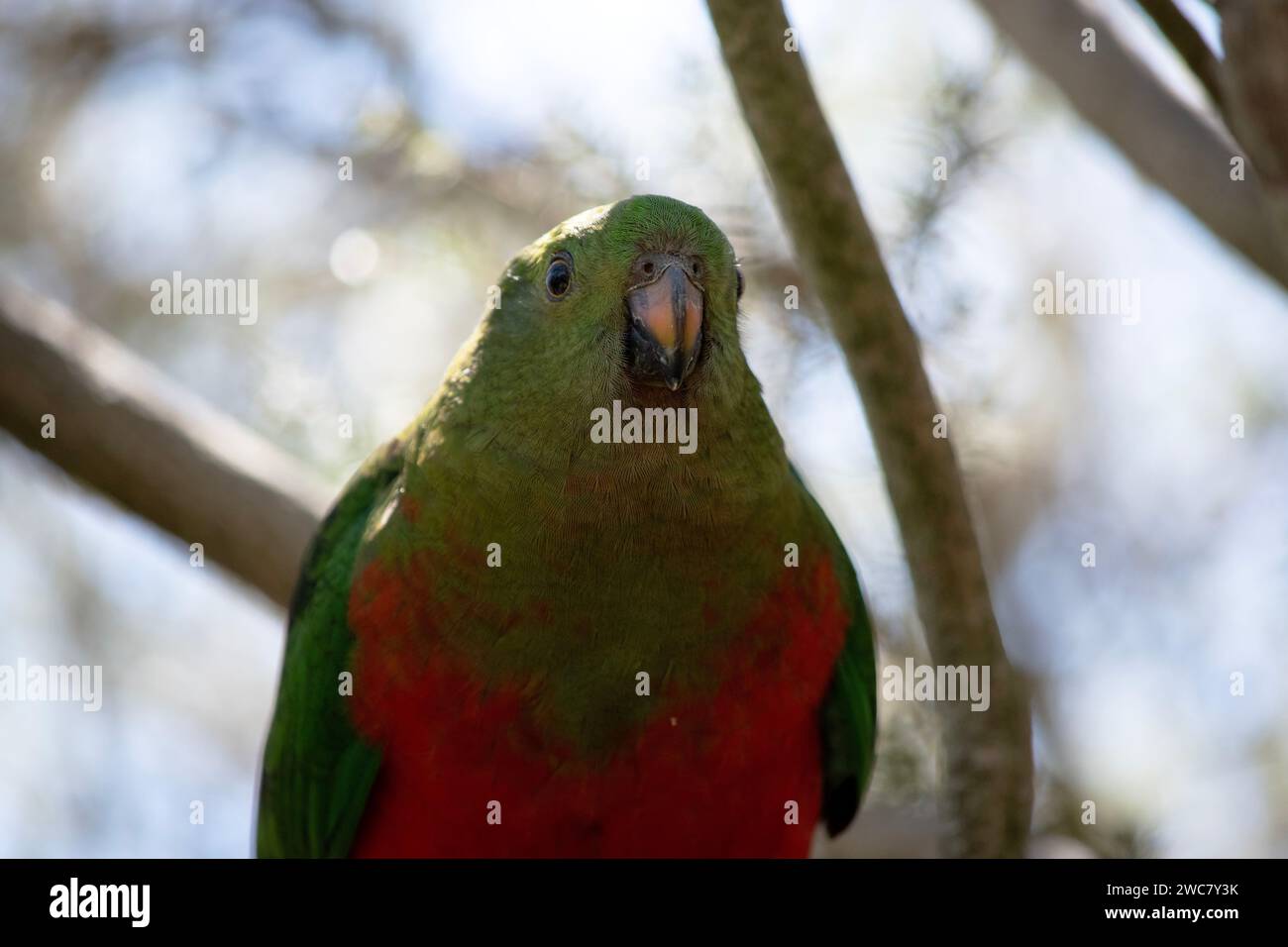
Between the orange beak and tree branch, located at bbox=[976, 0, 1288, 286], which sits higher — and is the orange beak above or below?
below

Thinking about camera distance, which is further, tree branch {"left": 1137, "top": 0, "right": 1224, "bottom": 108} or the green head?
the green head

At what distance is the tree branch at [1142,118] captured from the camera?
4219 millimetres

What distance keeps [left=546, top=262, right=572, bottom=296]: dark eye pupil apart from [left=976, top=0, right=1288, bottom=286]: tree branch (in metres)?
1.88

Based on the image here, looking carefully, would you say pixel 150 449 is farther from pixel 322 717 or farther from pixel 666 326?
pixel 666 326

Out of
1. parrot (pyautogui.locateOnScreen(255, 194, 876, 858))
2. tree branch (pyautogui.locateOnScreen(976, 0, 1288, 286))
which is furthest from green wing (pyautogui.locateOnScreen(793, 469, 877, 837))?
tree branch (pyautogui.locateOnScreen(976, 0, 1288, 286))

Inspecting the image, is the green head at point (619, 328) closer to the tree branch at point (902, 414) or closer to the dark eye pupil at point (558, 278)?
the dark eye pupil at point (558, 278)

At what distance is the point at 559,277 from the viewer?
3781mm

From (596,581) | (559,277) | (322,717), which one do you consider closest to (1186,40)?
(559,277)

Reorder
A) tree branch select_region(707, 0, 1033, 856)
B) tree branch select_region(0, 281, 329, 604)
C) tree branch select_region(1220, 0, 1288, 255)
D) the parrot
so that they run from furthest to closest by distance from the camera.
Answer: tree branch select_region(0, 281, 329, 604), the parrot, tree branch select_region(707, 0, 1033, 856), tree branch select_region(1220, 0, 1288, 255)

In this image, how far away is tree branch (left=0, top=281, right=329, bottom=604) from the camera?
4.75 meters

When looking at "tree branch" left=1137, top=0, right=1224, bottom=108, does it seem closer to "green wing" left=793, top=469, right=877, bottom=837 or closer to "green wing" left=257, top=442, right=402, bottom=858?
"green wing" left=793, top=469, right=877, bottom=837

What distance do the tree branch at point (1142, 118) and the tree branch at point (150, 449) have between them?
283 centimetres

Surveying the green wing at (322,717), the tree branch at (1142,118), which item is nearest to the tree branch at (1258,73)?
the tree branch at (1142,118)
